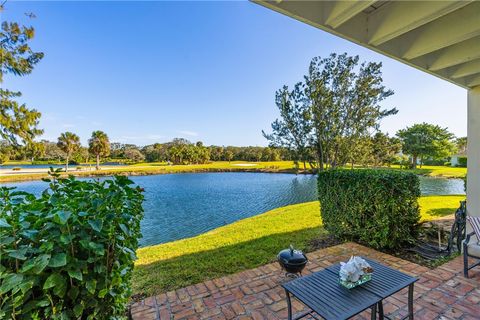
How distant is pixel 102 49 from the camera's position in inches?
299

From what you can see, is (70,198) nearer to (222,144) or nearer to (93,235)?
(93,235)

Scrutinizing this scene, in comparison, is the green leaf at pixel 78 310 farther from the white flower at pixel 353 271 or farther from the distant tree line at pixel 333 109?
the distant tree line at pixel 333 109

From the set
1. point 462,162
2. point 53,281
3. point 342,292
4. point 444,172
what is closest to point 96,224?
point 53,281

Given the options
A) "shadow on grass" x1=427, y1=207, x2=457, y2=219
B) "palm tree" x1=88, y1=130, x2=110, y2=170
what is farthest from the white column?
"palm tree" x1=88, y1=130, x2=110, y2=170

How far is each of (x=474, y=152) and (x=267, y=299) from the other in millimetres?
3696

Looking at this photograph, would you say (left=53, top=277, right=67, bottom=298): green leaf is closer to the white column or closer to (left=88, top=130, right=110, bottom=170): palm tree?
the white column

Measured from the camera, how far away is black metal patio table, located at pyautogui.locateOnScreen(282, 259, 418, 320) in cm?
126

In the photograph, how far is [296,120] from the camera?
6.97 m

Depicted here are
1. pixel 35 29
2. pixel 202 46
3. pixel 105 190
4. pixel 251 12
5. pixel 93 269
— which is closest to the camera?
pixel 93 269

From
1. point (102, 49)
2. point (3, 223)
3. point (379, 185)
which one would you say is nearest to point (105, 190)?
point (3, 223)

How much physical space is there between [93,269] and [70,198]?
425 mm

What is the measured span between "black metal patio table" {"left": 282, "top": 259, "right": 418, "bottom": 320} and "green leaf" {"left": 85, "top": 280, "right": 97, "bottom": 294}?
122cm

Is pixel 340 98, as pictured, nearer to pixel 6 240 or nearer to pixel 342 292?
pixel 342 292

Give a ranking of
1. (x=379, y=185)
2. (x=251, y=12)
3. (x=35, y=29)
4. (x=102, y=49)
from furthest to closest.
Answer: (x=102, y=49), (x=35, y=29), (x=251, y=12), (x=379, y=185)
